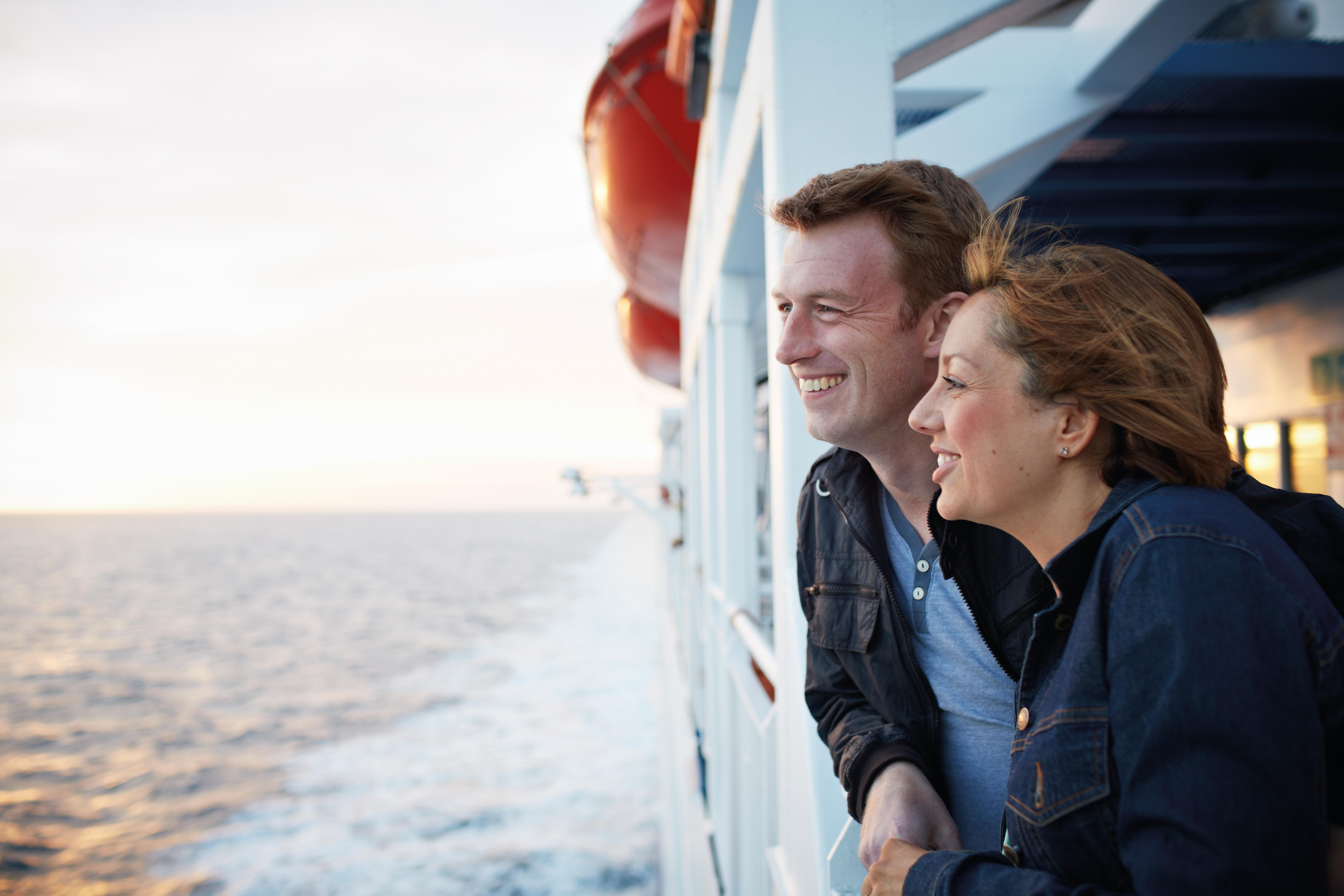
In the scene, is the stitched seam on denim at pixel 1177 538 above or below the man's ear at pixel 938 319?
below

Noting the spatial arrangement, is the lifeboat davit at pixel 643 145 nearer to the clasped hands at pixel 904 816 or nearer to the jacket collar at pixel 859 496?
the jacket collar at pixel 859 496

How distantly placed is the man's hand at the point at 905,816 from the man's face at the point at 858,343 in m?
0.49

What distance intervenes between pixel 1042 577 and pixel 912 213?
578mm

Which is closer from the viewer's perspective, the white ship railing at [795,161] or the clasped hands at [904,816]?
the clasped hands at [904,816]

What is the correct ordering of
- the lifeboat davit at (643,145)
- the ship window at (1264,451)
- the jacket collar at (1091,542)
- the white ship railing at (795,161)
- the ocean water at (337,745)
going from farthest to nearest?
the ocean water at (337,745)
the lifeboat davit at (643,145)
the ship window at (1264,451)
the white ship railing at (795,161)
the jacket collar at (1091,542)

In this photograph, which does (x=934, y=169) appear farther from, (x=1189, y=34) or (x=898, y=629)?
(x=1189, y=34)

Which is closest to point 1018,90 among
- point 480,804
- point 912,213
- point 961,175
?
point 961,175

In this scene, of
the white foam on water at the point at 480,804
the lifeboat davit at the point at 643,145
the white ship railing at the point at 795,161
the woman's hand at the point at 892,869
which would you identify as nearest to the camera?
the woman's hand at the point at 892,869

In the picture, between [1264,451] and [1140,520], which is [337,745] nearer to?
[1264,451]

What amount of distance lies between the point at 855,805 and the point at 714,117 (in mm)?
2261

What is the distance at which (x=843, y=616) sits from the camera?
124 centimetres

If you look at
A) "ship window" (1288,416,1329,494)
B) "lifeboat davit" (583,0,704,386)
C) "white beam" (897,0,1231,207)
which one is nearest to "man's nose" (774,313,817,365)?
"white beam" (897,0,1231,207)

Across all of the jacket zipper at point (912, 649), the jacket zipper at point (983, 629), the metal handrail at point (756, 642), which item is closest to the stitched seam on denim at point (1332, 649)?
the jacket zipper at point (983, 629)

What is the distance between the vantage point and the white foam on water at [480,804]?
700 centimetres
